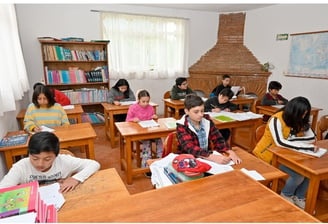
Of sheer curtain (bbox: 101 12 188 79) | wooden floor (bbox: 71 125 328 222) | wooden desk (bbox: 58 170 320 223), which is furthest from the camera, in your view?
sheer curtain (bbox: 101 12 188 79)

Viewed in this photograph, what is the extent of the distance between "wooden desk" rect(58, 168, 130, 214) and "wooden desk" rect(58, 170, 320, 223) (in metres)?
0.45

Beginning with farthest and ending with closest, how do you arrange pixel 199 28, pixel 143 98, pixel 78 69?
pixel 199 28 → pixel 78 69 → pixel 143 98

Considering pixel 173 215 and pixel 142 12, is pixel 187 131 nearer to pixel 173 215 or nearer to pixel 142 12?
pixel 173 215

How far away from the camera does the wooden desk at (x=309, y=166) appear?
5.18 feet

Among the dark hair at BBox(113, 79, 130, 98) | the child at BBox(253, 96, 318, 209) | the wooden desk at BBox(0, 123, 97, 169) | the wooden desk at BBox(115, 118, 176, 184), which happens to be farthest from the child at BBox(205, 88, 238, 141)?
the wooden desk at BBox(0, 123, 97, 169)

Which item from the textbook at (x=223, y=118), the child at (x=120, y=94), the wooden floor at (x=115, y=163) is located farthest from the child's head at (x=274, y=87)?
the child at (x=120, y=94)

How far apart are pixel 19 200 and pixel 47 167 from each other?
0.65 meters

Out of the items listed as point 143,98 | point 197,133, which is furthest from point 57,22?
point 197,133

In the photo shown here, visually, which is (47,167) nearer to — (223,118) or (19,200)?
(19,200)

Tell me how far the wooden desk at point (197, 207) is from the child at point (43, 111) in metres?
2.08

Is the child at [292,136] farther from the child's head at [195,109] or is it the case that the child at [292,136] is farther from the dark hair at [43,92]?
the dark hair at [43,92]

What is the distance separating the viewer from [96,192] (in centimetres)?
123

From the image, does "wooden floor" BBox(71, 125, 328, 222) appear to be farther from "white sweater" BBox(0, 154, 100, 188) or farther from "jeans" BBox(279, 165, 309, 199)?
"white sweater" BBox(0, 154, 100, 188)

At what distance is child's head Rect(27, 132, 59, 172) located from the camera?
1.26 metres
